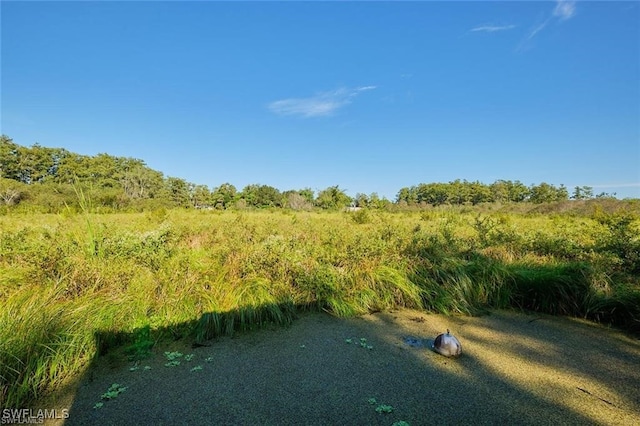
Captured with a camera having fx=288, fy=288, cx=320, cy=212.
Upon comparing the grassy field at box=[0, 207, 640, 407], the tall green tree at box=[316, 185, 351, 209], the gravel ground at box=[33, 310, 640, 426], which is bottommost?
the gravel ground at box=[33, 310, 640, 426]

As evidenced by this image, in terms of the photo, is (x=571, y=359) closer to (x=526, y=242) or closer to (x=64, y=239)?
(x=526, y=242)

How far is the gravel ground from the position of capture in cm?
162

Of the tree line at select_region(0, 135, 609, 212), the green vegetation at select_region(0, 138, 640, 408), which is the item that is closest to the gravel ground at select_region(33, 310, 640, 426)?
the green vegetation at select_region(0, 138, 640, 408)

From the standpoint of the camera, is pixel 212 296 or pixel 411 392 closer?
pixel 411 392

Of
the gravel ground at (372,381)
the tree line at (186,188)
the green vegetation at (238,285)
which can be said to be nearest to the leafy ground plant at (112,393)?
the gravel ground at (372,381)

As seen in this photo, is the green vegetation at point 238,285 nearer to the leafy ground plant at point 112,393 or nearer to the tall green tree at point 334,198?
the leafy ground plant at point 112,393

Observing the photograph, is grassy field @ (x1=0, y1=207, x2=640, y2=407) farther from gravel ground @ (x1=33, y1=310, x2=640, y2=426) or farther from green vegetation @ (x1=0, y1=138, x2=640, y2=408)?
gravel ground @ (x1=33, y1=310, x2=640, y2=426)

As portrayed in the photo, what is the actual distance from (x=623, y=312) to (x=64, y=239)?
6.30 meters


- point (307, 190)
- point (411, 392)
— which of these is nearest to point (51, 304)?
point (411, 392)

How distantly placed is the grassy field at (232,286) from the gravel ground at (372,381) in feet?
0.81

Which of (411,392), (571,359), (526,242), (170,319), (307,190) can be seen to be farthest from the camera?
(307,190)

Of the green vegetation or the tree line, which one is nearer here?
the green vegetation

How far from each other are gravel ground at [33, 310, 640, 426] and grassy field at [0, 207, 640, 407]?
246mm

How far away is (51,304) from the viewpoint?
238 centimetres
